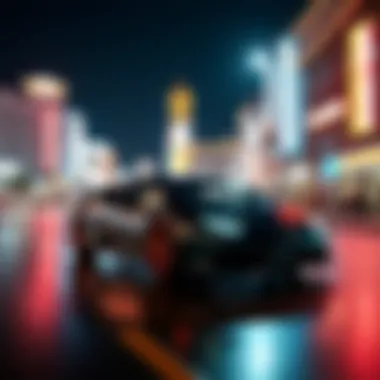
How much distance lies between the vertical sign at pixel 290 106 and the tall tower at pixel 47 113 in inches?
512

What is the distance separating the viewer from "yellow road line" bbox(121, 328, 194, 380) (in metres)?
4.51

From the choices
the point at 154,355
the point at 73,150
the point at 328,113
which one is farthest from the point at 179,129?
the point at 328,113

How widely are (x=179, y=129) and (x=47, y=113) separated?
1.66 metres

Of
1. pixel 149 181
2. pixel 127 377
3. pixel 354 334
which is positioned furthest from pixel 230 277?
pixel 127 377

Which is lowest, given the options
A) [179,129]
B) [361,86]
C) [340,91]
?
[179,129]

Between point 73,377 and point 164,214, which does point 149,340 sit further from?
point 164,214

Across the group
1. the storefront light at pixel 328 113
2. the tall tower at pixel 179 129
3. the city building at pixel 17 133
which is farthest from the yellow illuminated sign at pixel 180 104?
the storefront light at pixel 328 113

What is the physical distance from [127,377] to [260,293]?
3698 millimetres

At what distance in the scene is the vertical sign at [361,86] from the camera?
84.0ft

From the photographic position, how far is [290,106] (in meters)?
31.3

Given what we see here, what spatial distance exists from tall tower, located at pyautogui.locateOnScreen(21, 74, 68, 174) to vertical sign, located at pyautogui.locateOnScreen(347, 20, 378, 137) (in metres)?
14.4

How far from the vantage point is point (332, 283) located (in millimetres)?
8844

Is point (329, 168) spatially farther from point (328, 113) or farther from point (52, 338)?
point (52, 338)

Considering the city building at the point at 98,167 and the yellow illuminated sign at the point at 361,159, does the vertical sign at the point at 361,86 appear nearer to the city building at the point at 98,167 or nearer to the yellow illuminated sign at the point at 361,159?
the yellow illuminated sign at the point at 361,159
